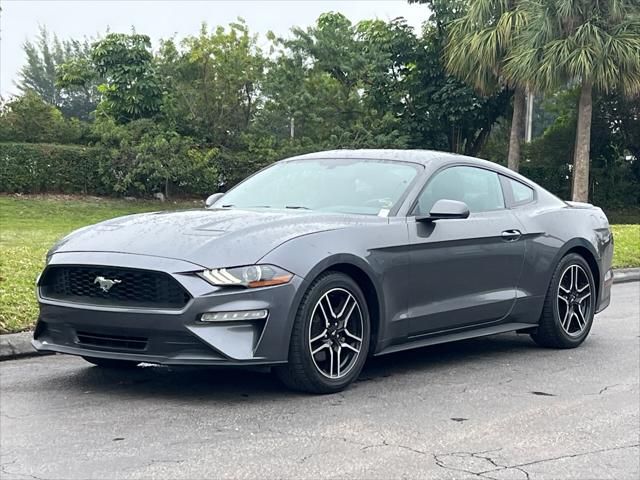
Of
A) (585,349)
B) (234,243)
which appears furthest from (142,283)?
(585,349)

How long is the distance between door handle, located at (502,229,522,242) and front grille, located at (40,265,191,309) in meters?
2.66

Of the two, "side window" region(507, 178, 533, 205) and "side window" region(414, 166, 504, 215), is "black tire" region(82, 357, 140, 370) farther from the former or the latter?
"side window" region(507, 178, 533, 205)

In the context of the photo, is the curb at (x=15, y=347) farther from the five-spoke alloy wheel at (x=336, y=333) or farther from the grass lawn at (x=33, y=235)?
the five-spoke alloy wheel at (x=336, y=333)

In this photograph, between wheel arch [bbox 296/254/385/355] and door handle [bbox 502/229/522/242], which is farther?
door handle [bbox 502/229/522/242]

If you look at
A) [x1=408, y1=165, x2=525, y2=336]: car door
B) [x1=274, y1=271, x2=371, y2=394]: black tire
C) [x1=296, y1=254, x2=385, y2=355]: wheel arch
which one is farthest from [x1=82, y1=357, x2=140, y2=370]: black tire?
[x1=408, y1=165, x2=525, y2=336]: car door

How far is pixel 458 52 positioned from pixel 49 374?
804 inches

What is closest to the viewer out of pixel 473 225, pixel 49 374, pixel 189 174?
pixel 49 374

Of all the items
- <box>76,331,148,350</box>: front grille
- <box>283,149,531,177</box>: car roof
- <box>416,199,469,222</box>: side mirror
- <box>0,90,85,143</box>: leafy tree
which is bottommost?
<box>76,331,148,350</box>: front grille

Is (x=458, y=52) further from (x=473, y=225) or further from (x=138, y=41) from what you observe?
(x=473, y=225)

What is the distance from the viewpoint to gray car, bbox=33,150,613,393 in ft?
16.7

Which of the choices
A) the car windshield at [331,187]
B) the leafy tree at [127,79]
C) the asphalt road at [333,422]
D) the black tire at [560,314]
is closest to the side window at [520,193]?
the black tire at [560,314]

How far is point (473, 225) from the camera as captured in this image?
653cm

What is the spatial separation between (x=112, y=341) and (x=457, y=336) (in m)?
2.40

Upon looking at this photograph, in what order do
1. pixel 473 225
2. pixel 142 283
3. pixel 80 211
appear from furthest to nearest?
pixel 80 211, pixel 473 225, pixel 142 283
